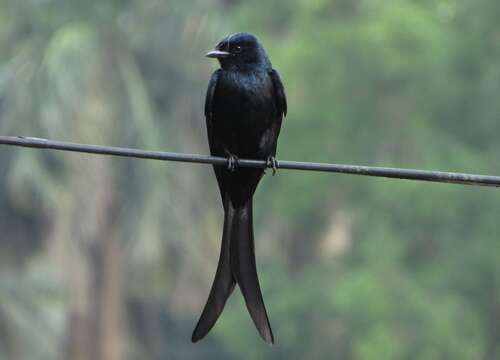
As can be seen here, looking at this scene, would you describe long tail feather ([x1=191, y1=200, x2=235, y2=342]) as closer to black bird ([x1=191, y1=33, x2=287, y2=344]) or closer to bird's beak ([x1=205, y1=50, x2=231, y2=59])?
black bird ([x1=191, y1=33, x2=287, y2=344])

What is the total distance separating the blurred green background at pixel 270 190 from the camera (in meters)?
16.5

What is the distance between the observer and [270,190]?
2153 centimetres

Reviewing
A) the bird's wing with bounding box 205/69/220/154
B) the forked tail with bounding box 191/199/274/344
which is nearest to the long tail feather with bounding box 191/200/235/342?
the forked tail with bounding box 191/199/274/344

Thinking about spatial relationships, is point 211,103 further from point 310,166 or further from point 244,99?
point 310,166

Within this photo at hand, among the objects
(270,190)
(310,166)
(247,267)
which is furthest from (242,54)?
(270,190)

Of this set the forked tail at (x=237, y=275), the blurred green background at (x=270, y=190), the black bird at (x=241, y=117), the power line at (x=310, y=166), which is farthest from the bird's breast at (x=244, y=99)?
the blurred green background at (x=270, y=190)

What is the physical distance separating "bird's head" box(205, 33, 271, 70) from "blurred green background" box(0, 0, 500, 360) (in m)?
10.00

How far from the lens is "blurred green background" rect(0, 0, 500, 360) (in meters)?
16.5

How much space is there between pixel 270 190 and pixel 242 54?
16.4 metres

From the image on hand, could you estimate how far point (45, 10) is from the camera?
1848 cm

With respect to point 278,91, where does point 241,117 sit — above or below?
below

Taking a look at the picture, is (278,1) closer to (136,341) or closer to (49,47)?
(136,341)

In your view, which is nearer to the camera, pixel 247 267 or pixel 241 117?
pixel 247 267

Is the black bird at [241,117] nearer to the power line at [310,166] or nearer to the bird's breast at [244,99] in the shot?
the bird's breast at [244,99]
